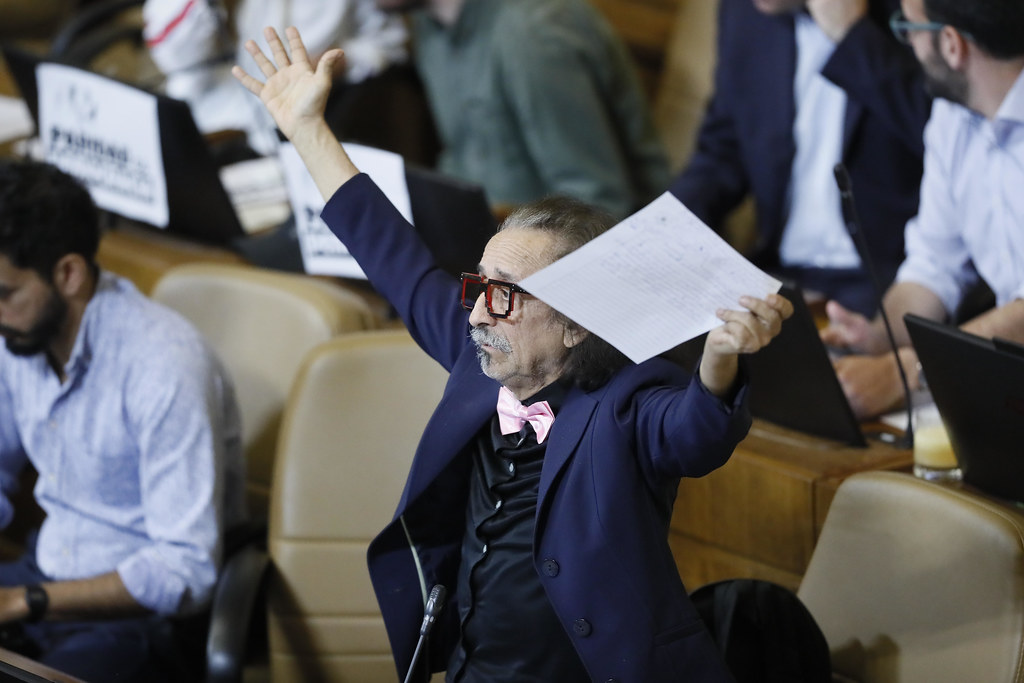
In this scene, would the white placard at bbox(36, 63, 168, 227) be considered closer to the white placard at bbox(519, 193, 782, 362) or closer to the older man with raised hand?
the older man with raised hand

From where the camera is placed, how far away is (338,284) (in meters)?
2.30

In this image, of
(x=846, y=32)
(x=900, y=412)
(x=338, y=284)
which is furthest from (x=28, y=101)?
(x=900, y=412)

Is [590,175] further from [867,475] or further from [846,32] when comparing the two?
[867,475]

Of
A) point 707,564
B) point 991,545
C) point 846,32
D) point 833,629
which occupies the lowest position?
point 707,564

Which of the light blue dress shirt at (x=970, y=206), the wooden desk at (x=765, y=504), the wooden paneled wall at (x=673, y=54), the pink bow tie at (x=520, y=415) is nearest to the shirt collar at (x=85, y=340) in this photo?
the pink bow tie at (x=520, y=415)

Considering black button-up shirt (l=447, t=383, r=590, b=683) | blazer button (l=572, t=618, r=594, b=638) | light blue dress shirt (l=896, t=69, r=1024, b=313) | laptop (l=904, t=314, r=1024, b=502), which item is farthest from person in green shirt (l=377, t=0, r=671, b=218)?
blazer button (l=572, t=618, r=594, b=638)

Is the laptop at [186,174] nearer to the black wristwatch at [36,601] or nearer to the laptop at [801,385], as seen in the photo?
the black wristwatch at [36,601]

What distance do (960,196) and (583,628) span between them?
1.06 m

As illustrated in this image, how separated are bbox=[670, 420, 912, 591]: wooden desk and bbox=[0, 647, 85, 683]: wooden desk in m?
0.86

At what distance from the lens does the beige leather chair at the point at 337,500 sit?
1749mm

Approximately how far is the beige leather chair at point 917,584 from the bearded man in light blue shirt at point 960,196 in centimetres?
33

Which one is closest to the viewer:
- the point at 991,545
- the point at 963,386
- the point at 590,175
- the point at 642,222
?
the point at 642,222

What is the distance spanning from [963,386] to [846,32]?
2.73 ft

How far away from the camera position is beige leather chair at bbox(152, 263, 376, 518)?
2016 millimetres
